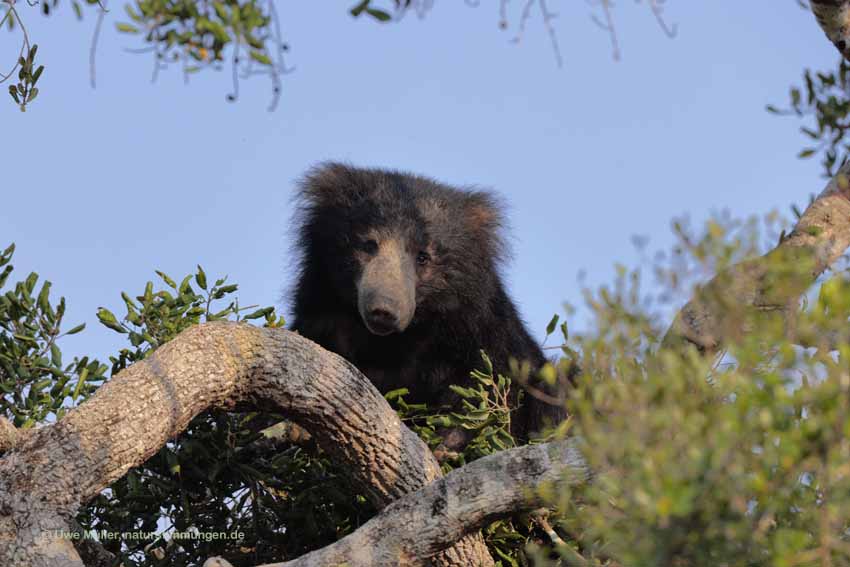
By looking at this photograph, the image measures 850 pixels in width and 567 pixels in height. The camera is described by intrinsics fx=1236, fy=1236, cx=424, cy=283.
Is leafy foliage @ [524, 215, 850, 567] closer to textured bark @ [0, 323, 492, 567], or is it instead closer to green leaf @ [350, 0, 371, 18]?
green leaf @ [350, 0, 371, 18]

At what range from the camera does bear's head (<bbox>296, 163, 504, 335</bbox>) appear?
6864 millimetres

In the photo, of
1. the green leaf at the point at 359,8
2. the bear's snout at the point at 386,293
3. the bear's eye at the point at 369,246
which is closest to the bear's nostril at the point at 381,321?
the bear's snout at the point at 386,293

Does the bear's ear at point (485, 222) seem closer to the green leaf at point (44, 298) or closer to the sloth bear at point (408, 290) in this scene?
the sloth bear at point (408, 290)

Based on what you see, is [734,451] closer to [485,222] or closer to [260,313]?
[260,313]

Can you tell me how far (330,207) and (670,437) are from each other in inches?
198

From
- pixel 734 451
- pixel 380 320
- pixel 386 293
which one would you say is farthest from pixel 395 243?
pixel 734 451

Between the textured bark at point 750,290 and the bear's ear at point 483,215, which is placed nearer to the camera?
the textured bark at point 750,290

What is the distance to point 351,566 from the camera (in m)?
4.14

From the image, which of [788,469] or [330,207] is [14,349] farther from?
[788,469]

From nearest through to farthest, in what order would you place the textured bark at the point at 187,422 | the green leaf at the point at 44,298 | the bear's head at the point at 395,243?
the textured bark at the point at 187,422 < the green leaf at the point at 44,298 < the bear's head at the point at 395,243

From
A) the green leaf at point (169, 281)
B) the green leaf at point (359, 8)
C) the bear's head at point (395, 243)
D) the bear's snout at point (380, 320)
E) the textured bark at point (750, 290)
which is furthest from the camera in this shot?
the bear's head at point (395, 243)

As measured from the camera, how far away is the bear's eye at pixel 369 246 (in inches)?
275

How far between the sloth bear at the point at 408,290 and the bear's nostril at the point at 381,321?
0.08 meters

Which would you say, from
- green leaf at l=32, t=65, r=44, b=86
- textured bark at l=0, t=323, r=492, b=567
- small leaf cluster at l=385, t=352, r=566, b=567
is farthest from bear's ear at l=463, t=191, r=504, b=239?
green leaf at l=32, t=65, r=44, b=86
